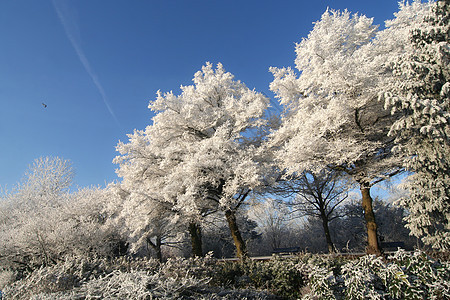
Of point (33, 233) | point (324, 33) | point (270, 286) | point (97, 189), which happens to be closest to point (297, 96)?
point (324, 33)

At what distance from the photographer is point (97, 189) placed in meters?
23.5

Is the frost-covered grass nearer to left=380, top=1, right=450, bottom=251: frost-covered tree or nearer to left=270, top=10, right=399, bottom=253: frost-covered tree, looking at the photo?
left=380, top=1, right=450, bottom=251: frost-covered tree

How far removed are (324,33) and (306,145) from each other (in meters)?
7.00

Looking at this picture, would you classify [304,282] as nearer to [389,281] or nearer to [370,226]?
[389,281]

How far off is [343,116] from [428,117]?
10.4 ft

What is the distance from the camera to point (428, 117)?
8656mm

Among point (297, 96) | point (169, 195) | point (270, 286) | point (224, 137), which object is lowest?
point (270, 286)

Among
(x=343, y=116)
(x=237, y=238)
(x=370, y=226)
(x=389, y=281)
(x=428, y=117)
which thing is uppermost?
(x=343, y=116)

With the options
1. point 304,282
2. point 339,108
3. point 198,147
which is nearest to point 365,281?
point 304,282

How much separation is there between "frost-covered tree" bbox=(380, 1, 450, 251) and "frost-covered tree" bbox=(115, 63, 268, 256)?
6.05 metres

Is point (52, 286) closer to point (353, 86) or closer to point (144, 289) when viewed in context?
point (144, 289)

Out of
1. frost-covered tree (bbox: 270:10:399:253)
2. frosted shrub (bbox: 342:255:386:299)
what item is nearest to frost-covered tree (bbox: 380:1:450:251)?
frost-covered tree (bbox: 270:10:399:253)

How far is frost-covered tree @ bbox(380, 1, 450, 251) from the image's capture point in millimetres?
8586

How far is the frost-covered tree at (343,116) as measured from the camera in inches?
426
